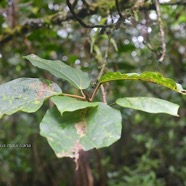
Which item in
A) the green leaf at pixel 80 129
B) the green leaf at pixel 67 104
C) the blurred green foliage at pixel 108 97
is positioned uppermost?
the green leaf at pixel 67 104

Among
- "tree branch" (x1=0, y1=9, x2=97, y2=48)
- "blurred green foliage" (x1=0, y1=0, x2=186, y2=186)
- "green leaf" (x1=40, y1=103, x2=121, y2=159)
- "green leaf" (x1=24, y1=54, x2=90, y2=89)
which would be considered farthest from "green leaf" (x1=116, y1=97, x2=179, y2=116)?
"tree branch" (x1=0, y1=9, x2=97, y2=48)

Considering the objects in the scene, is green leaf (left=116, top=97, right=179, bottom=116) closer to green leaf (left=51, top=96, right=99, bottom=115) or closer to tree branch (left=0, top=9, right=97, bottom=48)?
green leaf (left=51, top=96, right=99, bottom=115)

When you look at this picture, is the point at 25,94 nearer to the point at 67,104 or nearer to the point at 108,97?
the point at 67,104

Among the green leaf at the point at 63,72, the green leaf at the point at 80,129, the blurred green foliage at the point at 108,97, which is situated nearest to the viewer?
the green leaf at the point at 80,129

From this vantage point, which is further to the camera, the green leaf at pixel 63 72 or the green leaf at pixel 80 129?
the green leaf at pixel 63 72

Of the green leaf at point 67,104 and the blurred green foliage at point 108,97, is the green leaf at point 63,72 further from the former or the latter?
the blurred green foliage at point 108,97

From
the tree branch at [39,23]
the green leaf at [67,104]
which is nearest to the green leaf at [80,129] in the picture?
the green leaf at [67,104]

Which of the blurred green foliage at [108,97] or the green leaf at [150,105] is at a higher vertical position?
the green leaf at [150,105]
